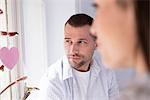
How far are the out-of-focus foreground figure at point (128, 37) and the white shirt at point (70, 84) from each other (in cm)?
96

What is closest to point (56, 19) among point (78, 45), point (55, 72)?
point (78, 45)

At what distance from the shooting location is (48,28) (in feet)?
6.52

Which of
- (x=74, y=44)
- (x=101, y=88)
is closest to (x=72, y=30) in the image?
Result: (x=74, y=44)

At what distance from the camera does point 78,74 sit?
1.64m

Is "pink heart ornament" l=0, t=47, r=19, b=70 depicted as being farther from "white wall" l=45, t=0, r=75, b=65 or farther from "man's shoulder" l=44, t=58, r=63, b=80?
"white wall" l=45, t=0, r=75, b=65

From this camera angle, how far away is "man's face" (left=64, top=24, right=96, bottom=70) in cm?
161

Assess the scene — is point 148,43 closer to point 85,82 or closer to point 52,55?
point 85,82

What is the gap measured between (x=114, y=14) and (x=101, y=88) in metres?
1.16

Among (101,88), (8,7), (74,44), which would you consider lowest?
(101,88)

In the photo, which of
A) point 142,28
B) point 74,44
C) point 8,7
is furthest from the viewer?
point 8,7

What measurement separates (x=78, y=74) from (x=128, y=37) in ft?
3.67

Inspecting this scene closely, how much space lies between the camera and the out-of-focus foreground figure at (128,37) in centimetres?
51

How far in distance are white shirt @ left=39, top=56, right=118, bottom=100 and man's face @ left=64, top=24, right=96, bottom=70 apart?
5cm

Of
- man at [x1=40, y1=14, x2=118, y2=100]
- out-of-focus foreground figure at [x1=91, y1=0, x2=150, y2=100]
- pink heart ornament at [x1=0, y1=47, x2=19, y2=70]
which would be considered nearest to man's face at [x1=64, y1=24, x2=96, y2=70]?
man at [x1=40, y1=14, x2=118, y2=100]
